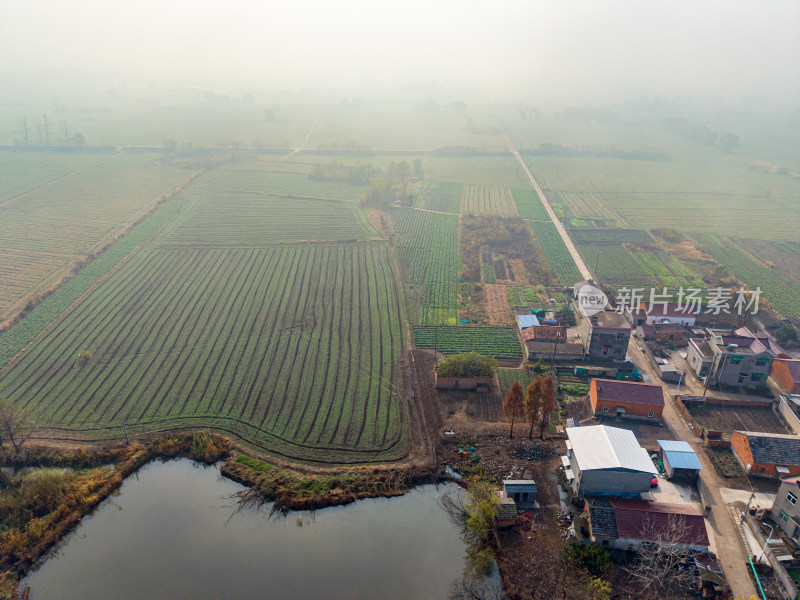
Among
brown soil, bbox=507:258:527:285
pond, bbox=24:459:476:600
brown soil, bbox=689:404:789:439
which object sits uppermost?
brown soil, bbox=507:258:527:285

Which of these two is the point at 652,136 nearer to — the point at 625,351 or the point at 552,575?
the point at 625,351

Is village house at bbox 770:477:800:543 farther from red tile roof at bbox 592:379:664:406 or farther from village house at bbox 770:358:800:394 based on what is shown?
village house at bbox 770:358:800:394

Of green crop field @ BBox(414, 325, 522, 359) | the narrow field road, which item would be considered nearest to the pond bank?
green crop field @ BBox(414, 325, 522, 359)

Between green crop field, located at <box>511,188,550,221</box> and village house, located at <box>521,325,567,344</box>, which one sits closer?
village house, located at <box>521,325,567,344</box>

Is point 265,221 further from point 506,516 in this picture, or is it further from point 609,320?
point 506,516

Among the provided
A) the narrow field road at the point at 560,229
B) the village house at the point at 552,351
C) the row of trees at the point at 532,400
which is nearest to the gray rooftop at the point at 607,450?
the row of trees at the point at 532,400
